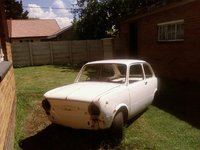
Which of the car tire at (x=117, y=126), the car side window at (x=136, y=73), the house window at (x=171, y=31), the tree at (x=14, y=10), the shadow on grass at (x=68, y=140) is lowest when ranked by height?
the shadow on grass at (x=68, y=140)

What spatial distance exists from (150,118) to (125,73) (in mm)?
1452

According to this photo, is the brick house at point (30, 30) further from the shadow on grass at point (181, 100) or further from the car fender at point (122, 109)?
the car fender at point (122, 109)

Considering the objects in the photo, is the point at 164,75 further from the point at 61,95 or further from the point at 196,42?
the point at 61,95

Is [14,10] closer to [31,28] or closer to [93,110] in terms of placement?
[31,28]

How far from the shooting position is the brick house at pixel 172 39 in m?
11.7

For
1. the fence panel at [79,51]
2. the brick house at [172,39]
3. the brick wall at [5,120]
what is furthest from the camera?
the fence panel at [79,51]

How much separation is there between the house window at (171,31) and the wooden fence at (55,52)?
Result: 8.19 metres

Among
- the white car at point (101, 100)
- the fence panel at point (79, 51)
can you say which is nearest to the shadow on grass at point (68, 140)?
the white car at point (101, 100)

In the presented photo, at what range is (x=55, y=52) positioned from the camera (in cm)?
2136

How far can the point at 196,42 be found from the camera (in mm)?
11500

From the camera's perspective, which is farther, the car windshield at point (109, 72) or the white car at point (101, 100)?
the car windshield at point (109, 72)

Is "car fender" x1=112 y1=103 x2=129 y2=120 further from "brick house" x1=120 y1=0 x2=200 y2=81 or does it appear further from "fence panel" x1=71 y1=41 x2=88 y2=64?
"fence panel" x1=71 y1=41 x2=88 y2=64

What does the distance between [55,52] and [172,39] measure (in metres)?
10.4

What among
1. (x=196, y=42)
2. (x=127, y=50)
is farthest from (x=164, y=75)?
(x=127, y=50)
